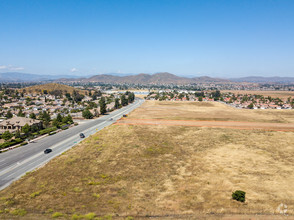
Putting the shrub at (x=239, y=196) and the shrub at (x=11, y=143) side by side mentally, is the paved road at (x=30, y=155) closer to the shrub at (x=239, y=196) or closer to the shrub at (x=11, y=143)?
the shrub at (x=11, y=143)

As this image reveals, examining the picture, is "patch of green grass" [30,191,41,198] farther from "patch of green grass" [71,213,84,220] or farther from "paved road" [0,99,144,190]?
"patch of green grass" [71,213,84,220]

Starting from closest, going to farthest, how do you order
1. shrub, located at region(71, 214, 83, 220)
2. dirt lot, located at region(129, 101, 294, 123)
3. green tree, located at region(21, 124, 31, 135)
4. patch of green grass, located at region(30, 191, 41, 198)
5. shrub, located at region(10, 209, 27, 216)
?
shrub, located at region(71, 214, 83, 220), shrub, located at region(10, 209, 27, 216), patch of green grass, located at region(30, 191, 41, 198), green tree, located at region(21, 124, 31, 135), dirt lot, located at region(129, 101, 294, 123)

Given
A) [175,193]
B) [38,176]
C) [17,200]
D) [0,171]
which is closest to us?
[17,200]

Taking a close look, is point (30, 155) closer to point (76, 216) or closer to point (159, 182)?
point (76, 216)

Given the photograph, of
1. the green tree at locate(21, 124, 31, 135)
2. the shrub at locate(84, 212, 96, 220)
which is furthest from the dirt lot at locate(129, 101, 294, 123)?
the shrub at locate(84, 212, 96, 220)

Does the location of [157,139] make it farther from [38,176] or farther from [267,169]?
[38,176]

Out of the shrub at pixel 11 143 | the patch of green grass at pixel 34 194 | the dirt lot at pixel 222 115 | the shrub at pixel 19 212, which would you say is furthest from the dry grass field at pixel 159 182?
the dirt lot at pixel 222 115

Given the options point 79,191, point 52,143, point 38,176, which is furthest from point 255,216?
point 52,143

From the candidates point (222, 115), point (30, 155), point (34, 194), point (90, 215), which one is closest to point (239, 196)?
point (90, 215)
